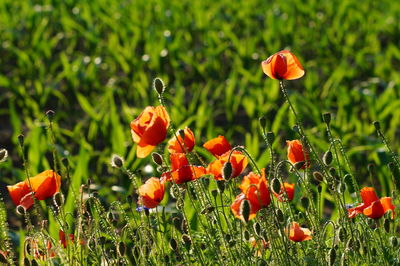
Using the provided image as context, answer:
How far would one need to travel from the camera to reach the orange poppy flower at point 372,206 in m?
1.97

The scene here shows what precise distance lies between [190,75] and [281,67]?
452 cm

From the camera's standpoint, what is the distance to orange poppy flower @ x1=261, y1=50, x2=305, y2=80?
1987 millimetres

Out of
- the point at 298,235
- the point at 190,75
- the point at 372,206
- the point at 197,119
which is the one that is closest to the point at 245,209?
the point at 298,235

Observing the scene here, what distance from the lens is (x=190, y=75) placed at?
6.49 meters

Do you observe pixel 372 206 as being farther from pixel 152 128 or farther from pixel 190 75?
pixel 190 75

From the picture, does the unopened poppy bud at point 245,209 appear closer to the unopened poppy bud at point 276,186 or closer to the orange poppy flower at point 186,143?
the unopened poppy bud at point 276,186

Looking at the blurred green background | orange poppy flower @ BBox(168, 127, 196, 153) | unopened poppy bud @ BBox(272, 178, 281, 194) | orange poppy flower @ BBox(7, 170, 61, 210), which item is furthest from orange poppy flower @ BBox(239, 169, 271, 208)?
the blurred green background

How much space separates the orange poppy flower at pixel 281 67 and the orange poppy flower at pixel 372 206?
318 millimetres

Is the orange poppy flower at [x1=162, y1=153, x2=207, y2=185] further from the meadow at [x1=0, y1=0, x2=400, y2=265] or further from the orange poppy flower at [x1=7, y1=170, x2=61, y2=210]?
the orange poppy flower at [x1=7, y1=170, x2=61, y2=210]

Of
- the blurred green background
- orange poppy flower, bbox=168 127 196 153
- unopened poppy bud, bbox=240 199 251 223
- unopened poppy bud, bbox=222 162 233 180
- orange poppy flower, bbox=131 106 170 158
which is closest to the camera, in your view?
unopened poppy bud, bbox=240 199 251 223

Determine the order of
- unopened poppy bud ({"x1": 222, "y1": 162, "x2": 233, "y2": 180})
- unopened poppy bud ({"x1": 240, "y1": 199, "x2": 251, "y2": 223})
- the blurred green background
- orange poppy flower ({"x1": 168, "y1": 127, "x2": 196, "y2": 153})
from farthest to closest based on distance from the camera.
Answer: the blurred green background, orange poppy flower ({"x1": 168, "y1": 127, "x2": 196, "y2": 153}), unopened poppy bud ({"x1": 222, "y1": 162, "x2": 233, "y2": 180}), unopened poppy bud ({"x1": 240, "y1": 199, "x2": 251, "y2": 223})

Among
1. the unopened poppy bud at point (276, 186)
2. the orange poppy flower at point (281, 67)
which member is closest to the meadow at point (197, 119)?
the unopened poppy bud at point (276, 186)

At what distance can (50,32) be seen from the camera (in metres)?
8.05

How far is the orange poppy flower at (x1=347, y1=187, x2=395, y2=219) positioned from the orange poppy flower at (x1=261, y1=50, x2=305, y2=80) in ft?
1.04
